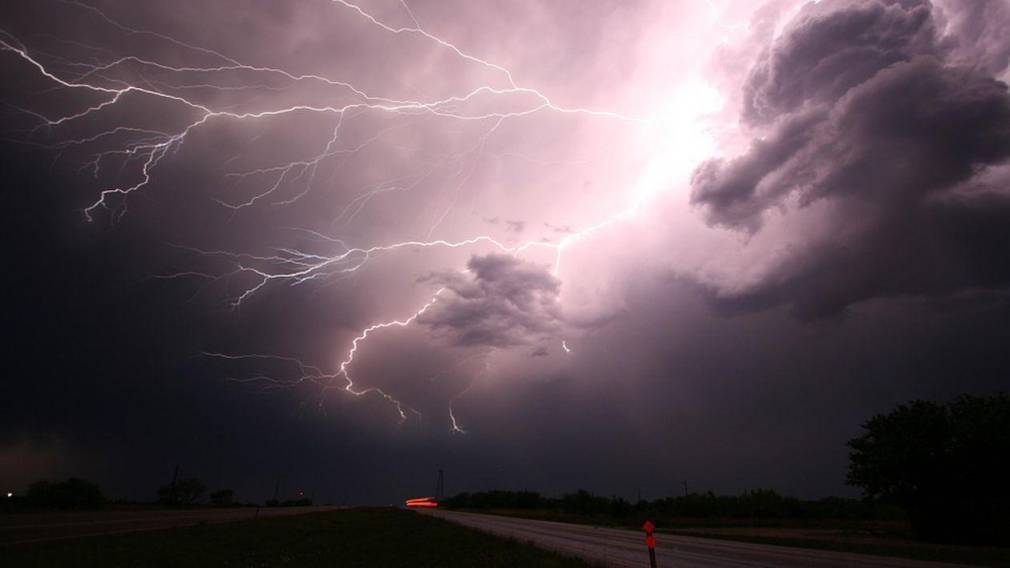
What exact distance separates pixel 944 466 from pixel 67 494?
76957mm

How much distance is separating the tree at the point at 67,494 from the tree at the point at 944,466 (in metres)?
69.4

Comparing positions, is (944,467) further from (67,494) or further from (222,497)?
(222,497)

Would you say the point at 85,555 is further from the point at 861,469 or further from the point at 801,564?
the point at 861,469

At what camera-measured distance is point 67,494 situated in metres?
56.8

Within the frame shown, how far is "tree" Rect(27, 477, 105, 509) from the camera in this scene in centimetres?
5488

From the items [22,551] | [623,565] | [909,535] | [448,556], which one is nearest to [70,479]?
[22,551]

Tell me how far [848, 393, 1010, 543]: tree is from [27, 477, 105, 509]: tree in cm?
6938

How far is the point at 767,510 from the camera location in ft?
186

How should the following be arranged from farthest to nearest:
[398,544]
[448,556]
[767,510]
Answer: [767,510]
[398,544]
[448,556]

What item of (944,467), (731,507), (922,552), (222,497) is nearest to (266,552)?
(922,552)

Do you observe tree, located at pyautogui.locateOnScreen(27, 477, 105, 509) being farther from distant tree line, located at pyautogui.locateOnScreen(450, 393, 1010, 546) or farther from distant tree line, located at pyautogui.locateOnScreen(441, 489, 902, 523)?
distant tree line, located at pyautogui.locateOnScreen(450, 393, 1010, 546)

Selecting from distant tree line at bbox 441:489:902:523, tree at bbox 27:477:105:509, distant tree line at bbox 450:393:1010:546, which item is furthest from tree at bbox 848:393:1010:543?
tree at bbox 27:477:105:509

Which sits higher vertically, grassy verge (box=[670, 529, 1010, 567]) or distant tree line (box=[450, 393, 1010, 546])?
distant tree line (box=[450, 393, 1010, 546])

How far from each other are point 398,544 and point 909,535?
27.4 metres
